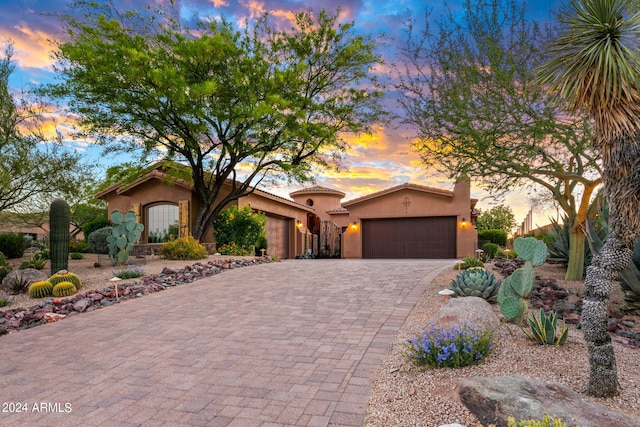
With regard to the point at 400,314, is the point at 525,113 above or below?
above

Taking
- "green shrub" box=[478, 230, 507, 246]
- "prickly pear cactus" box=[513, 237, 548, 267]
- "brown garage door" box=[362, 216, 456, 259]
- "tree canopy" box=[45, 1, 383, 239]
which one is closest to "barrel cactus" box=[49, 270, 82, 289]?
"tree canopy" box=[45, 1, 383, 239]

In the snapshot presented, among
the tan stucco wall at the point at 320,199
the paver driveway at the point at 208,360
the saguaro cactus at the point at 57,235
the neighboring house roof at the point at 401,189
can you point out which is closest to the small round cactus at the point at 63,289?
the paver driveway at the point at 208,360

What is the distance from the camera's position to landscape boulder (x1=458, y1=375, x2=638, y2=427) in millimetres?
3193

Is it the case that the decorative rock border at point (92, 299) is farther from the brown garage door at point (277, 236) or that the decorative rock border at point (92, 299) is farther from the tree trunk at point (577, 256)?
the tree trunk at point (577, 256)

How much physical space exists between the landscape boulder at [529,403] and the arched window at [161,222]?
18.2 m

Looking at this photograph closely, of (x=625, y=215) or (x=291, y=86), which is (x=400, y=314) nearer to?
(x=625, y=215)

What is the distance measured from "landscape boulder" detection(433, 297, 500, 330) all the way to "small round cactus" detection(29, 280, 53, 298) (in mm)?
9095

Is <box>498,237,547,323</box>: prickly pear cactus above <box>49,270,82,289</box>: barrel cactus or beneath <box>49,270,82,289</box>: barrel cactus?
above

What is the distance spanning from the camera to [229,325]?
719 centimetres

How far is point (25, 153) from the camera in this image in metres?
14.3

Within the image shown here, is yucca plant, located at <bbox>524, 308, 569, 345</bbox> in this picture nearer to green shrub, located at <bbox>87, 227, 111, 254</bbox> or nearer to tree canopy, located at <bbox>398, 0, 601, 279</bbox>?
tree canopy, located at <bbox>398, 0, 601, 279</bbox>

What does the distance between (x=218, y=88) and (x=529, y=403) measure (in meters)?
15.2

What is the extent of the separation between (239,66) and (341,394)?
1426 centimetres

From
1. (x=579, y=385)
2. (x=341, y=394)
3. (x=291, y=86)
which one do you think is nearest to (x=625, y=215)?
(x=579, y=385)
